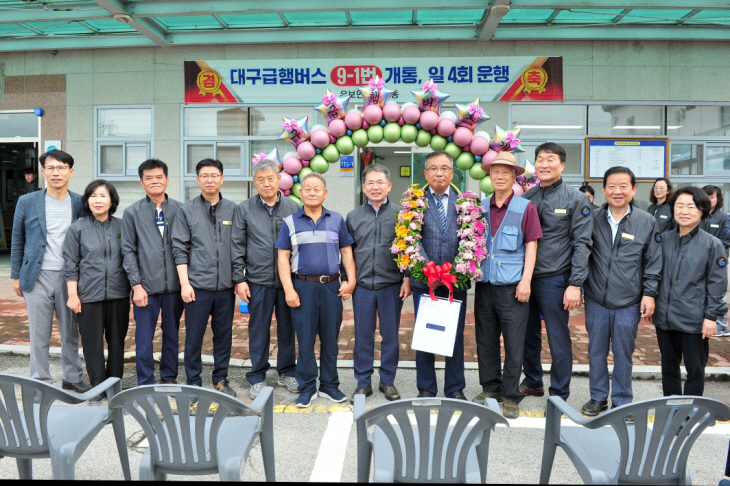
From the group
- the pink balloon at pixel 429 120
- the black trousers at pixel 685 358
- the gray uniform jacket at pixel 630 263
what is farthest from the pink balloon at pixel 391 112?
the black trousers at pixel 685 358

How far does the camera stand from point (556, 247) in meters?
4.45

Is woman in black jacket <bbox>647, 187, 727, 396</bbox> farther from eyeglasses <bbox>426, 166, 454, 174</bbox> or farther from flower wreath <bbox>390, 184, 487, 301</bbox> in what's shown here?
eyeglasses <bbox>426, 166, 454, 174</bbox>

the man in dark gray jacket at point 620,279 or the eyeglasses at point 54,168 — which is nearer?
the man in dark gray jacket at point 620,279

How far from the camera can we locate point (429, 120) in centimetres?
638

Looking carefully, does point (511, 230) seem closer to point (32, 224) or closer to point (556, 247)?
point (556, 247)

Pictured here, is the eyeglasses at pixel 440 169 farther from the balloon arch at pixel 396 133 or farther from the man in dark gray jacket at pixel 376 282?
the balloon arch at pixel 396 133

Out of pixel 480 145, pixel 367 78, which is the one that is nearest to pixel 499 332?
pixel 480 145

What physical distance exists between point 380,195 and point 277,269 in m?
1.14

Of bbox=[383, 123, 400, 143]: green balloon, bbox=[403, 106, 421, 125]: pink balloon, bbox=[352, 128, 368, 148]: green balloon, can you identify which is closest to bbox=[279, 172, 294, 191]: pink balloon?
bbox=[352, 128, 368, 148]: green balloon

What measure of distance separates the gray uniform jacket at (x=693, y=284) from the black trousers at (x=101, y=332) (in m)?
4.51

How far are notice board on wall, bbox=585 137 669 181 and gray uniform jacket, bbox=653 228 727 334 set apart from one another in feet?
21.6

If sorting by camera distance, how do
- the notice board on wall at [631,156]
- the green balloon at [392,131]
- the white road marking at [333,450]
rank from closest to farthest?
the white road marking at [333,450] → the green balloon at [392,131] → the notice board on wall at [631,156]

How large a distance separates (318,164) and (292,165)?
0.32m

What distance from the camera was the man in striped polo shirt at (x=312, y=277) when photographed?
178 inches
